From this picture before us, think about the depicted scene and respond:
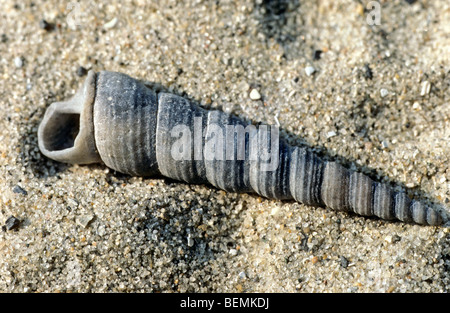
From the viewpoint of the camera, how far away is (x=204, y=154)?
341 centimetres

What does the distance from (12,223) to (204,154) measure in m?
1.47

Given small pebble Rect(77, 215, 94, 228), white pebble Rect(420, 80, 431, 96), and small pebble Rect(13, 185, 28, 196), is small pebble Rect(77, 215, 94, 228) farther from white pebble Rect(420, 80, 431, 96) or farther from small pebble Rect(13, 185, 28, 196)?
white pebble Rect(420, 80, 431, 96)

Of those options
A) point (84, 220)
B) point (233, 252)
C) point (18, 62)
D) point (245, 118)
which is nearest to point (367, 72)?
point (245, 118)

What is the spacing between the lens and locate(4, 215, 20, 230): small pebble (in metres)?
3.37

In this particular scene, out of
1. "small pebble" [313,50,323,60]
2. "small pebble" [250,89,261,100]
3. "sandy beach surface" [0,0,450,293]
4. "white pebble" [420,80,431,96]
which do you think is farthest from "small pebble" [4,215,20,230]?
"white pebble" [420,80,431,96]

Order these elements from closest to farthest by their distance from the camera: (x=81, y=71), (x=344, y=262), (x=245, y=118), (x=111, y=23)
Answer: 1. (x=344, y=262)
2. (x=245, y=118)
3. (x=81, y=71)
4. (x=111, y=23)

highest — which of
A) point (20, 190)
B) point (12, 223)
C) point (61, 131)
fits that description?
point (61, 131)

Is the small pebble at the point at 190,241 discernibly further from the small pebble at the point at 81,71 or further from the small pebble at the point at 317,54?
the small pebble at the point at 317,54

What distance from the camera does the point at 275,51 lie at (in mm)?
3994

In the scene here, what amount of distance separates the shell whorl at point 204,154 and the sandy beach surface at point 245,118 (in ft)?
0.55

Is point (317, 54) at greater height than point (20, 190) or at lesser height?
greater

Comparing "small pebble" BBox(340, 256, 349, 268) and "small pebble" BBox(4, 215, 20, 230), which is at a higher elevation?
"small pebble" BBox(4, 215, 20, 230)

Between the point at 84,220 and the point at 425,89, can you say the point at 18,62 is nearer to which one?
the point at 84,220

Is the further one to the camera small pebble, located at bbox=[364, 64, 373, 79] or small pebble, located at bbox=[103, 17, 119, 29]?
small pebble, located at bbox=[103, 17, 119, 29]
